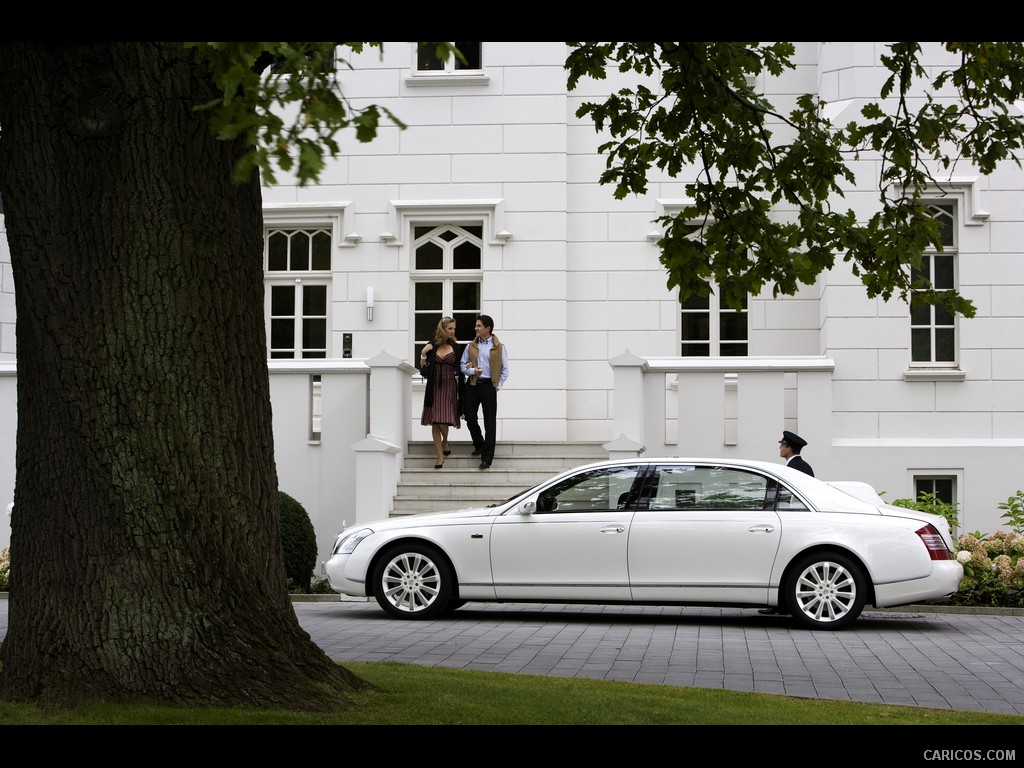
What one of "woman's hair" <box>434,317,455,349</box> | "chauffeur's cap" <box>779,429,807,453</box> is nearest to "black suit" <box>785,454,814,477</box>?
"chauffeur's cap" <box>779,429,807,453</box>

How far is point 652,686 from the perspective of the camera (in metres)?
8.95

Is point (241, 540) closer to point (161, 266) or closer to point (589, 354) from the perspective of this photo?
point (161, 266)

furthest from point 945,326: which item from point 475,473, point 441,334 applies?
point 441,334

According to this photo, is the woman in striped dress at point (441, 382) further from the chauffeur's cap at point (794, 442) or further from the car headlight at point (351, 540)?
the chauffeur's cap at point (794, 442)

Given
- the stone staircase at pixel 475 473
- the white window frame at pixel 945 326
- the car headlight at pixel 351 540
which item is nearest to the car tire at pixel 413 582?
the car headlight at pixel 351 540

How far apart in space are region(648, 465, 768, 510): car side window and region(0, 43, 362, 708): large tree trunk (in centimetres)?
669

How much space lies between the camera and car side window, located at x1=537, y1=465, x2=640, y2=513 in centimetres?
1393

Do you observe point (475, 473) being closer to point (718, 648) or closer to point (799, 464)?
point (799, 464)

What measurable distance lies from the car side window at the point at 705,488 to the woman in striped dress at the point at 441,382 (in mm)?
5489

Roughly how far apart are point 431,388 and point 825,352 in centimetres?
560

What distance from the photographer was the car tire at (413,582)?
14086 mm

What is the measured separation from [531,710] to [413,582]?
6.52 meters
